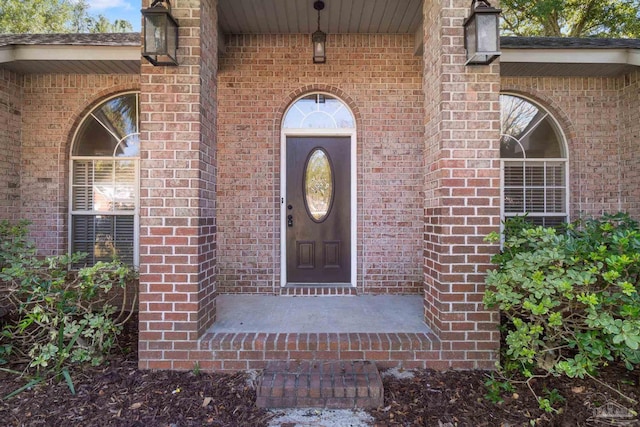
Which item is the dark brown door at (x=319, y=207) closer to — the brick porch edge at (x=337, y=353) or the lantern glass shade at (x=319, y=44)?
the lantern glass shade at (x=319, y=44)

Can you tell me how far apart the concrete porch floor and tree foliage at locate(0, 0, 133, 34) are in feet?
37.4

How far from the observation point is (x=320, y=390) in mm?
2131

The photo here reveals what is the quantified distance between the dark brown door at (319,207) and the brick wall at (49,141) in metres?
→ 2.36

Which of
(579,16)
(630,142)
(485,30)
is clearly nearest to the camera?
(485,30)

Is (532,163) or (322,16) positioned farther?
(532,163)

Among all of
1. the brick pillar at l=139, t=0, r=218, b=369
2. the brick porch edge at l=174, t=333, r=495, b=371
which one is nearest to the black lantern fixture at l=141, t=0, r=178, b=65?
the brick pillar at l=139, t=0, r=218, b=369

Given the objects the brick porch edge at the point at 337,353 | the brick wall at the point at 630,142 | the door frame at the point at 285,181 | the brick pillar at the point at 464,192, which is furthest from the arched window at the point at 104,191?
the brick wall at the point at 630,142

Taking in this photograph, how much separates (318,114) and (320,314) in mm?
2486

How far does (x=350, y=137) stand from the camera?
4297 mm

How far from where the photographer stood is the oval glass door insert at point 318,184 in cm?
431

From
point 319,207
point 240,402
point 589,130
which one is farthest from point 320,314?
point 589,130

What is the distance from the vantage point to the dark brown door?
4.31m

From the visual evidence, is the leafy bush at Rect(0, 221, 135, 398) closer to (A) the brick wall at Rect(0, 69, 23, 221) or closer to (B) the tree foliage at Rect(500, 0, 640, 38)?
(A) the brick wall at Rect(0, 69, 23, 221)

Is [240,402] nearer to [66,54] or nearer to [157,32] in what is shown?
[157,32]
